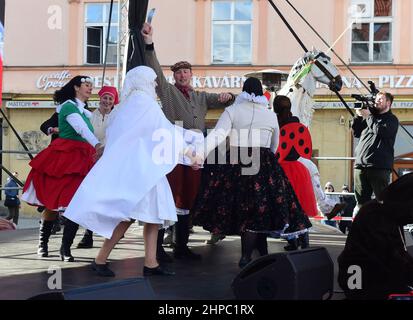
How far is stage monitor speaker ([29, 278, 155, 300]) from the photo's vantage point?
3434 mm

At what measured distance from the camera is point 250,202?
18.2ft

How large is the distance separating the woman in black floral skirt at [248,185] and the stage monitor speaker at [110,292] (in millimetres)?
1844

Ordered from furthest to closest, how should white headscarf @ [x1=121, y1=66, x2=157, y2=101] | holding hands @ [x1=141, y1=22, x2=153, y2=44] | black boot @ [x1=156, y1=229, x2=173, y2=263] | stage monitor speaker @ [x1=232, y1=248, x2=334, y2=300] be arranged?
black boot @ [x1=156, y1=229, x2=173, y2=263] → holding hands @ [x1=141, y1=22, x2=153, y2=44] → white headscarf @ [x1=121, y1=66, x2=157, y2=101] → stage monitor speaker @ [x1=232, y1=248, x2=334, y2=300]

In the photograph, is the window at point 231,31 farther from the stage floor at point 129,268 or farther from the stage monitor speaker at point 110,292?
the stage monitor speaker at point 110,292

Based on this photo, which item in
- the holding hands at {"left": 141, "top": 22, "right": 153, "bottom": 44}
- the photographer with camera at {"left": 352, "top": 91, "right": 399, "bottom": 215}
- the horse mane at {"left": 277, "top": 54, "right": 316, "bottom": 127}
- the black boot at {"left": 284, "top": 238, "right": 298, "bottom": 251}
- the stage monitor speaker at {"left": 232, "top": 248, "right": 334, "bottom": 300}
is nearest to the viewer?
the stage monitor speaker at {"left": 232, "top": 248, "right": 334, "bottom": 300}

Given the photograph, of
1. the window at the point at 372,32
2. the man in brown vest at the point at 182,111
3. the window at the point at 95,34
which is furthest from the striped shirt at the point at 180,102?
the window at the point at 95,34

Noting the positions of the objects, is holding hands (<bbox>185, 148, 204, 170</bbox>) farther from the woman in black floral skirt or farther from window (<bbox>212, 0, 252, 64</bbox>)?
window (<bbox>212, 0, 252, 64</bbox>)

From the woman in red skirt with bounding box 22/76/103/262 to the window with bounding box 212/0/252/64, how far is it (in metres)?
15.2

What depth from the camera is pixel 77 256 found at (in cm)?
628

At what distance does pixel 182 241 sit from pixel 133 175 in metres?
1.52

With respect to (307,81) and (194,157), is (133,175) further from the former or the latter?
(307,81)

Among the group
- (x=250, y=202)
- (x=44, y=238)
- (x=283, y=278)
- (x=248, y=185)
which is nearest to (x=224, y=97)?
(x=248, y=185)

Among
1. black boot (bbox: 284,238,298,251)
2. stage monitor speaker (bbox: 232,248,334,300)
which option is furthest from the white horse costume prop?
stage monitor speaker (bbox: 232,248,334,300)
